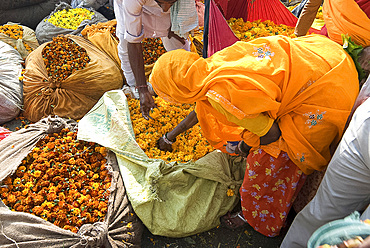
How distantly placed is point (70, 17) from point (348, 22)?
3865 millimetres

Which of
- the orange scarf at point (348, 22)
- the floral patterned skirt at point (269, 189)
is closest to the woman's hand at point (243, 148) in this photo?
the floral patterned skirt at point (269, 189)

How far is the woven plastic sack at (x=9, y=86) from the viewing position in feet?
10.4

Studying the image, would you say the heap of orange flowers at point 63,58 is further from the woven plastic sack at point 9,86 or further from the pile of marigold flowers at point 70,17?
the pile of marigold flowers at point 70,17

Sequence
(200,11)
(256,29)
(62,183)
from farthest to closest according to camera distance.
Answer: (200,11) → (256,29) → (62,183)

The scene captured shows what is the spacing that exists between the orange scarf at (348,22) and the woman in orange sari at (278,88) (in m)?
0.16

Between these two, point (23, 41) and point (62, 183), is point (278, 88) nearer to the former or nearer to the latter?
point (62, 183)

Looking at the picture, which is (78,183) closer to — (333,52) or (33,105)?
(33,105)

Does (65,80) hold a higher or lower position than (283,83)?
lower

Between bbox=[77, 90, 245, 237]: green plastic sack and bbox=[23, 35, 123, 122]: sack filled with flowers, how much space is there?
2.23 feet

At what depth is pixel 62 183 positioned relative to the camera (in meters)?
2.37

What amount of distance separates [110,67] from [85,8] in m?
1.84

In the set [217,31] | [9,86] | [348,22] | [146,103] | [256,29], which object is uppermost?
[348,22]

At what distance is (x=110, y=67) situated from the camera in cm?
349

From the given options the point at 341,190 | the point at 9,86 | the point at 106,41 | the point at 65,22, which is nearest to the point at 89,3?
the point at 65,22
